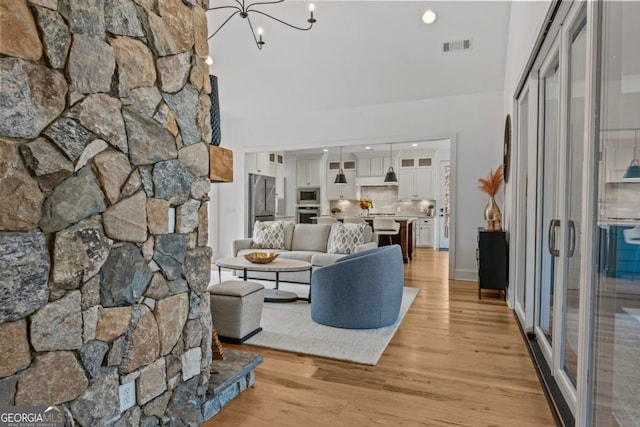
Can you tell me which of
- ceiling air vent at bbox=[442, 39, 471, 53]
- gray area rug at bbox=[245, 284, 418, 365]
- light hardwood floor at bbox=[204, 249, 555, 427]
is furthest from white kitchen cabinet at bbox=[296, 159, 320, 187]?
light hardwood floor at bbox=[204, 249, 555, 427]

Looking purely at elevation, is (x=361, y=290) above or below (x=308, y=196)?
below

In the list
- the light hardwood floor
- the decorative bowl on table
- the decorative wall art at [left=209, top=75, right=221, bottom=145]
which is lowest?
the light hardwood floor

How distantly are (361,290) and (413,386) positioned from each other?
1068mm

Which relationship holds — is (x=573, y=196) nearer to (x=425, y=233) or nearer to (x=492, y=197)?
(x=492, y=197)

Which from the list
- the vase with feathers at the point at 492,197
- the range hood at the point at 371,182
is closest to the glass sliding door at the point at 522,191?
the vase with feathers at the point at 492,197

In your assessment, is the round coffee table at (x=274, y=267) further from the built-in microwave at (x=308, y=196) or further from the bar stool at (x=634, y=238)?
the built-in microwave at (x=308, y=196)

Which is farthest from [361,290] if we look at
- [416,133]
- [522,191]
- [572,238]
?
[416,133]

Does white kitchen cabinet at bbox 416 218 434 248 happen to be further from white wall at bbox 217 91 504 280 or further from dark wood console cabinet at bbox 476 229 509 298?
dark wood console cabinet at bbox 476 229 509 298

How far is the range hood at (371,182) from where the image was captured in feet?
34.1

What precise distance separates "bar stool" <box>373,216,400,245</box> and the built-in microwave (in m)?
3.64

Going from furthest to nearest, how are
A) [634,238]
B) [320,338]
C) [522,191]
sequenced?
[522,191]
[320,338]
[634,238]

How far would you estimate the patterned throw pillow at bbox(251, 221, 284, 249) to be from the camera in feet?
19.4

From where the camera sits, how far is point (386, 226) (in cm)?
731

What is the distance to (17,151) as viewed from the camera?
1114mm
